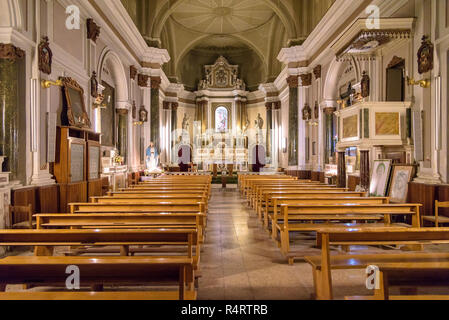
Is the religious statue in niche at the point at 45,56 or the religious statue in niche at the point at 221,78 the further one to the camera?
the religious statue in niche at the point at 221,78

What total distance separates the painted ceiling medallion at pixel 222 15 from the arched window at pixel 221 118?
5.40m

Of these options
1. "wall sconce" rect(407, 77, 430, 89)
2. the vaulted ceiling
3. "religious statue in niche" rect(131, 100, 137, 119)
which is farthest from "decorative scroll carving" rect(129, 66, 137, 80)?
"wall sconce" rect(407, 77, 430, 89)

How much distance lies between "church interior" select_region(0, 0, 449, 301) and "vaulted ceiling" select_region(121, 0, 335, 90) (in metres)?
0.14

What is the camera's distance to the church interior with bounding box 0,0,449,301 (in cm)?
279

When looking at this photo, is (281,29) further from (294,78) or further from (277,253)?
(277,253)

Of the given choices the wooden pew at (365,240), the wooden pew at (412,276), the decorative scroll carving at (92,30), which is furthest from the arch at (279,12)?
the wooden pew at (412,276)

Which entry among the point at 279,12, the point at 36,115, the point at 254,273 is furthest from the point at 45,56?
the point at 279,12

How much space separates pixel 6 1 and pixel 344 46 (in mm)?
7257

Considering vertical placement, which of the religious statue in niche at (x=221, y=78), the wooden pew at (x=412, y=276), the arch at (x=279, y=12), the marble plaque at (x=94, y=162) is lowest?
the wooden pew at (x=412, y=276)

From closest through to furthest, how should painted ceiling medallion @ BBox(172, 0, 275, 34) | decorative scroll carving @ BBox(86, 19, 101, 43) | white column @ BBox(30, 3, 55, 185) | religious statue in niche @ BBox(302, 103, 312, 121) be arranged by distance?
white column @ BBox(30, 3, 55, 185) < decorative scroll carving @ BBox(86, 19, 101, 43) < religious statue in niche @ BBox(302, 103, 312, 121) < painted ceiling medallion @ BBox(172, 0, 275, 34)

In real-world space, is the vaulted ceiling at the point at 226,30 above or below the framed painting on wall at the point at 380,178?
above

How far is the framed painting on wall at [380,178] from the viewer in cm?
750

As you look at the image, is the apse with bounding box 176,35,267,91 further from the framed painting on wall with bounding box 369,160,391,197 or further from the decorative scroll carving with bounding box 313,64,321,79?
the framed painting on wall with bounding box 369,160,391,197

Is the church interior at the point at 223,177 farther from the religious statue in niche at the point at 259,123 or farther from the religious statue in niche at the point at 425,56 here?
the religious statue in niche at the point at 259,123
